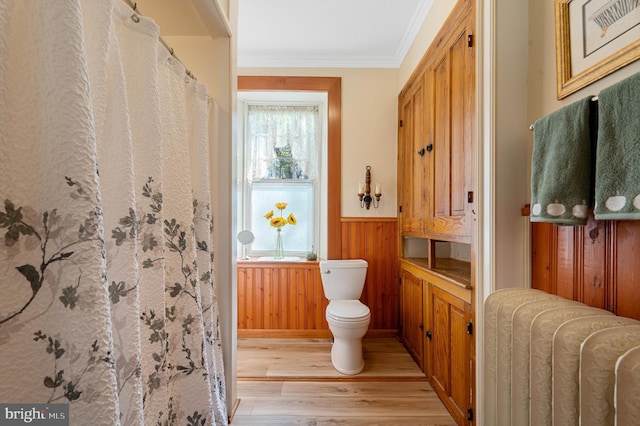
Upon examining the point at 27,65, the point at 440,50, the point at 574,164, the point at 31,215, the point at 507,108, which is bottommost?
the point at 31,215

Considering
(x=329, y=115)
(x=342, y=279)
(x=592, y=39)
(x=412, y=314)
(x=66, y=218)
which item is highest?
(x=329, y=115)

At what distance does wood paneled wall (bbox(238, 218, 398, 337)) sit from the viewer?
2590mm

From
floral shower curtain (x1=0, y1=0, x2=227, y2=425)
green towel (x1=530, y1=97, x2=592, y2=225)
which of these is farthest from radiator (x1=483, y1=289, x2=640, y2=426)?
floral shower curtain (x1=0, y1=0, x2=227, y2=425)

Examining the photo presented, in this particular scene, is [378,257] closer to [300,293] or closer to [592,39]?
[300,293]

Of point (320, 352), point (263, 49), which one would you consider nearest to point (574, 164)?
point (320, 352)

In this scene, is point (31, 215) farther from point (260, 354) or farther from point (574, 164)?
point (260, 354)

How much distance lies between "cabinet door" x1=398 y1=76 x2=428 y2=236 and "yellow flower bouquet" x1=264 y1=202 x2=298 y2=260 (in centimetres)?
106

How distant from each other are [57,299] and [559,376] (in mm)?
1123

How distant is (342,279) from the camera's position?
2365 mm

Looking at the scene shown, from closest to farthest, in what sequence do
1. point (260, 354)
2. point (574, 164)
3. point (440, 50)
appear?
1. point (574, 164)
2. point (440, 50)
3. point (260, 354)

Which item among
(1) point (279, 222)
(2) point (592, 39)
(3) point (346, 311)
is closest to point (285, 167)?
(1) point (279, 222)

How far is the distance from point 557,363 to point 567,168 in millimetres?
544

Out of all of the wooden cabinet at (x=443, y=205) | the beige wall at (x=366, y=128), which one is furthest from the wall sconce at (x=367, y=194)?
the wooden cabinet at (x=443, y=205)

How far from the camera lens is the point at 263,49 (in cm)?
251
